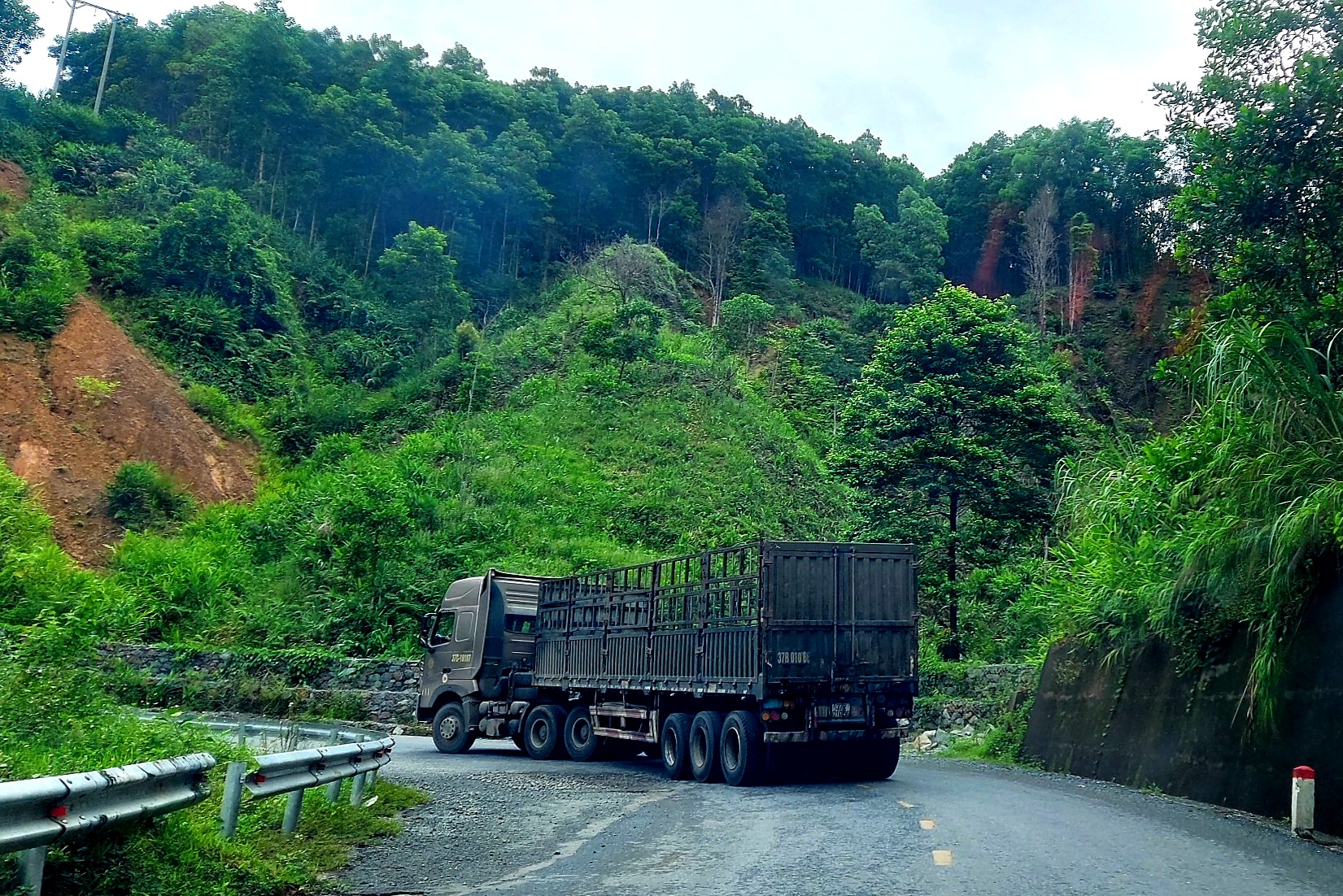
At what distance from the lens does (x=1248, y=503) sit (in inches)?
458

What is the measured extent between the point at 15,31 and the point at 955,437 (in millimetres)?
54405

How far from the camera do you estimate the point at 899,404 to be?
84.8 feet

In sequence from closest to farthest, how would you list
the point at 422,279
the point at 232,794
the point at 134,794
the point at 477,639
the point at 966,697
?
the point at 134,794 → the point at 232,794 → the point at 477,639 → the point at 966,697 → the point at 422,279

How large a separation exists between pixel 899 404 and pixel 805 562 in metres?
13.0

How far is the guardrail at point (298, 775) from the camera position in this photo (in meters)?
7.03

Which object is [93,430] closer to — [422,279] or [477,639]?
[422,279]

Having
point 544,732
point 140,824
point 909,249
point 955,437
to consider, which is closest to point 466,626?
point 544,732

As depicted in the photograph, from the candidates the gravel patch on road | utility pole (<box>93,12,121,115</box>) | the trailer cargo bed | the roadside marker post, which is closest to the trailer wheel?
the trailer cargo bed

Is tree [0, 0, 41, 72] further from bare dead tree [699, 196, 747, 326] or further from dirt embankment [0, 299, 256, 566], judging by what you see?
bare dead tree [699, 196, 747, 326]

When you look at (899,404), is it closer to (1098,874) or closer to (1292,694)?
(1292,694)

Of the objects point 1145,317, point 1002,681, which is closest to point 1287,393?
point 1002,681

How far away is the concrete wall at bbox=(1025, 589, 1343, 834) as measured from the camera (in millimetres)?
10484

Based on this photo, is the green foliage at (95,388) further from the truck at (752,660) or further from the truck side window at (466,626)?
the truck at (752,660)

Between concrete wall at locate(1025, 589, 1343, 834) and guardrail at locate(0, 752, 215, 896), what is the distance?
9.70 metres
